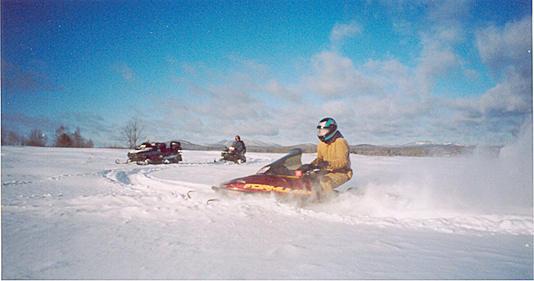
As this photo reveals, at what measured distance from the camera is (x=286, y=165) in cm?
541

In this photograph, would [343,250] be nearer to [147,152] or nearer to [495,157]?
[495,157]

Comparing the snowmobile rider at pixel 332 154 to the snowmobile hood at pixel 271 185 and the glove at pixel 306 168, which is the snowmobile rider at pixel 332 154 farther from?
the snowmobile hood at pixel 271 185

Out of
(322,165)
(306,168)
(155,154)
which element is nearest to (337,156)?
(322,165)

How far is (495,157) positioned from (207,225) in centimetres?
701

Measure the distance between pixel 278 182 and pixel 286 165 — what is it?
0.69 m

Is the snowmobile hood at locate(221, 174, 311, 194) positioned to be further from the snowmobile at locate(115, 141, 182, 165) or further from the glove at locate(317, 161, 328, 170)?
the snowmobile at locate(115, 141, 182, 165)

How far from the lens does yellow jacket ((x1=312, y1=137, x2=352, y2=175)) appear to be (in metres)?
5.70

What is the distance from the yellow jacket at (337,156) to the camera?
18.7 ft

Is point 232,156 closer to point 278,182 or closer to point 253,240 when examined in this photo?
point 278,182

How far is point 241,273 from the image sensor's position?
2.13m

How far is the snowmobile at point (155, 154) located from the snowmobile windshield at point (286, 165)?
1248 centimetres

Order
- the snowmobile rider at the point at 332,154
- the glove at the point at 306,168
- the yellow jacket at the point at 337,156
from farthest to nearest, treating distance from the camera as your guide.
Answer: the yellow jacket at the point at 337,156, the snowmobile rider at the point at 332,154, the glove at the point at 306,168

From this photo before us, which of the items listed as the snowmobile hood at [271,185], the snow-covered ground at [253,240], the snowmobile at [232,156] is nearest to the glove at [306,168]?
the snowmobile hood at [271,185]

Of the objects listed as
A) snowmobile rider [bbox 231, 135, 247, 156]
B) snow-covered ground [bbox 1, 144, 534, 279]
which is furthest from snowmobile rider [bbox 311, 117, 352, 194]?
snowmobile rider [bbox 231, 135, 247, 156]
